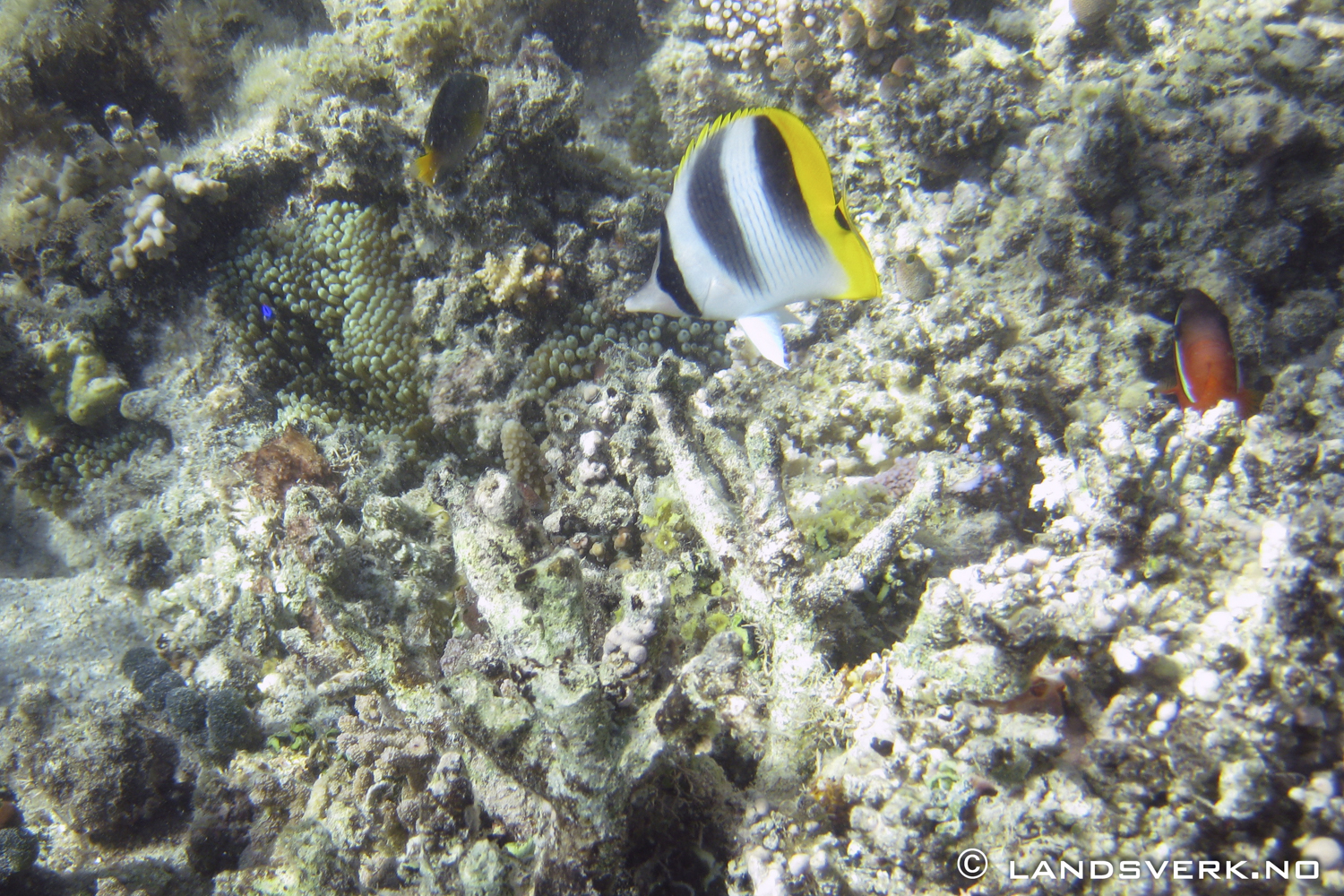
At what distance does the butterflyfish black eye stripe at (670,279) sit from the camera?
187 centimetres

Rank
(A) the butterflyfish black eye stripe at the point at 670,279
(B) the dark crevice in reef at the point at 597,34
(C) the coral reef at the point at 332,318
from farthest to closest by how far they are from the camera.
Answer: (B) the dark crevice in reef at the point at 597,34 → (C) the coral reef at the point at 332,318 → (A) the butterflyfish black eye stripe at the point at 670,279

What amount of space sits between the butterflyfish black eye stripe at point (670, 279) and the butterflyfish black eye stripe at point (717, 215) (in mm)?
111

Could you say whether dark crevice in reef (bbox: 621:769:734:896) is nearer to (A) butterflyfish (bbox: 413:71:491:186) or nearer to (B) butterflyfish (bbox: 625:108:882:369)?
(B) butterflyfish (bbox: 625:108:882:369)

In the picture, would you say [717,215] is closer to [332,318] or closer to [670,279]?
[670,279]

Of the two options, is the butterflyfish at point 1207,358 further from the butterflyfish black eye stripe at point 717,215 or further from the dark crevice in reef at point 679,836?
the dark crevice in reef at point 679,836

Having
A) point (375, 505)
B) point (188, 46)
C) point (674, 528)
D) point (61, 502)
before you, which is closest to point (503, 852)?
point (674, 528)

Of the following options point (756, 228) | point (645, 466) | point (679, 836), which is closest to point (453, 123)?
point (645, 466)

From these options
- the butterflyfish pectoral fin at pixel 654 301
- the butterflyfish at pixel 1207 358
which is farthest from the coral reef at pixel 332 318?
the butterflyfish at pixel 1207 358

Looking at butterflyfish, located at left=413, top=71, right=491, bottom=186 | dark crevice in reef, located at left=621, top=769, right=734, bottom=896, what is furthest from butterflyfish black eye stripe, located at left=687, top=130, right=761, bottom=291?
butterflyfish, located at left=413, top=71, right=491, bottom=186

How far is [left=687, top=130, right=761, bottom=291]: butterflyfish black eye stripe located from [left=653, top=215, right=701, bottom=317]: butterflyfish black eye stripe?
4.4 inches

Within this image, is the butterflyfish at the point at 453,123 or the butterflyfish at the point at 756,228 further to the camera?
the butterflyfish at the point at 453,123

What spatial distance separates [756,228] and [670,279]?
12.0 inches

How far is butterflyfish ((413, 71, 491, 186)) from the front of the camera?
3352 millimetres

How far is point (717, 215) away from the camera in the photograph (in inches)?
70.5
